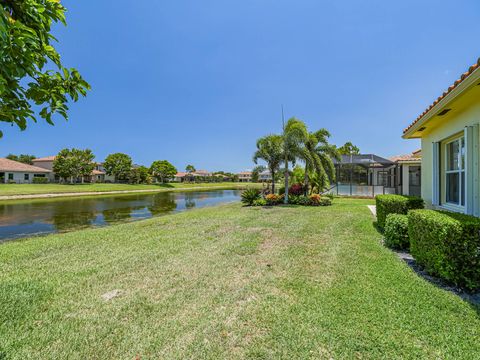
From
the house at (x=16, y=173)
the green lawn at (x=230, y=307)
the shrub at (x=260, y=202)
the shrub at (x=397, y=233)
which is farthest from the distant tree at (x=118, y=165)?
the shrub at (x=397, y=233)

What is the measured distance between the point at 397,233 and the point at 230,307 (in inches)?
168

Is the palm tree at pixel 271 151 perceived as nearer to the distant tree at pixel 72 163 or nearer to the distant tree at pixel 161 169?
the distant tree at pixel 72 163

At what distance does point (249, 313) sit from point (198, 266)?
72.2 inches

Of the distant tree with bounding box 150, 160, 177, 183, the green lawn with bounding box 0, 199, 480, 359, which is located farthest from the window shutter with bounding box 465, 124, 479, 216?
the distant tree with bounding box 150, 160, 177, 183

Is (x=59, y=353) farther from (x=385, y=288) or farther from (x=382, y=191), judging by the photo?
(x=382, y=191)

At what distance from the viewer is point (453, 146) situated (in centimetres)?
611

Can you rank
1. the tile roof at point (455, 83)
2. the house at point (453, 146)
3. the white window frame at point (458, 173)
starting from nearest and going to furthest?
the tile roof at point (455, 83), the house at point (453, 146), the white window frame at point (458, 173)

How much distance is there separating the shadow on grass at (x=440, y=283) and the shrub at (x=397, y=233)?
270 millimetres

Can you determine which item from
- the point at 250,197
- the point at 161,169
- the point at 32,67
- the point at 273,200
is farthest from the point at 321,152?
the point at 161,169

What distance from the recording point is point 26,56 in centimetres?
161

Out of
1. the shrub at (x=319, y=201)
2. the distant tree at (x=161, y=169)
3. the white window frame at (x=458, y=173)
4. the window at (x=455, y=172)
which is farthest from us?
the distant tree at (x=161, y=169)

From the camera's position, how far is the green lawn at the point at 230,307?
2264 millimetres

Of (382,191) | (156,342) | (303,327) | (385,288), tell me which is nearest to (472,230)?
(385,288)

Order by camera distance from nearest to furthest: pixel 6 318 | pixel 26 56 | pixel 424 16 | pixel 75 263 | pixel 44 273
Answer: pixel 26 56 < pixel 6 318 < pixel 44 273 < pixel 75 263 < pixel 424 16
